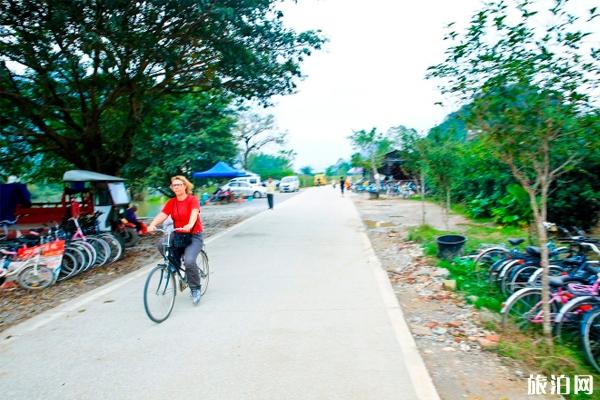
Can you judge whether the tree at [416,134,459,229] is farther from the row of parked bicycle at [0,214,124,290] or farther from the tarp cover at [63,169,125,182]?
the tarp cover at [63,169,125,182]

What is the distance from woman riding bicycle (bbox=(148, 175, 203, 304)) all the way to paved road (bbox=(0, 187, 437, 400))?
571mm

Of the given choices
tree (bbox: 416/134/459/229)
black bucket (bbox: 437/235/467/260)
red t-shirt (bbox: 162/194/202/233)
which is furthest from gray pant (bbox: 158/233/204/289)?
tree (bbox: 416/134/459/229)

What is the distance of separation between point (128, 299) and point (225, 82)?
29.8 feet

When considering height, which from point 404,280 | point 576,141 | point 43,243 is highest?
Answer: point 576,141

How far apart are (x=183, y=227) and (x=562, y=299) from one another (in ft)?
15.3

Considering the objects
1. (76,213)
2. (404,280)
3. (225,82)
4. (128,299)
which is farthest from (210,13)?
(404,280)

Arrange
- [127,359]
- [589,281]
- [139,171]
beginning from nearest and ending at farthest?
[127,359], [589,281], [139,171]

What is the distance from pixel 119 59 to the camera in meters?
10.9

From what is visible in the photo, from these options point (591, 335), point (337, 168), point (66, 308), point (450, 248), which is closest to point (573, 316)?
point (591, 335)

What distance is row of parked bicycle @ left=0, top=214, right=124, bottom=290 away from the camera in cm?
734

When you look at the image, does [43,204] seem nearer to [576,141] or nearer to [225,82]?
[225,82]

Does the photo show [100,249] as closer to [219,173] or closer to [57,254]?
[57,254]

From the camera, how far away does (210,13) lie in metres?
9.09

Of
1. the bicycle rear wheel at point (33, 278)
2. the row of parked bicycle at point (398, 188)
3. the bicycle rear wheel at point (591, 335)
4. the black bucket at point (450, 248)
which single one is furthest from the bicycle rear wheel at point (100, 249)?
the row of parked bicycle at point (398, 188)
